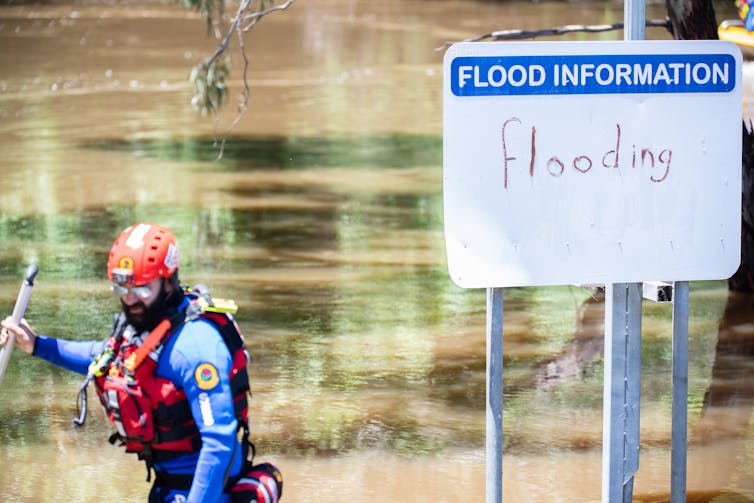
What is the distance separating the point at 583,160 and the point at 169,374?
5.26 feet

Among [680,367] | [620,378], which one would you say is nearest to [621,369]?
[620,378]

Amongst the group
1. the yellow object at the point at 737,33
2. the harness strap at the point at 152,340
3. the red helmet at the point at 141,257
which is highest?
the yellow object at the point at 737,33

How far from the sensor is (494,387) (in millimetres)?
4852

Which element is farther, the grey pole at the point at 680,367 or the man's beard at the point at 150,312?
the grey pole at the point at 680,367

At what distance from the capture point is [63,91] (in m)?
23.9

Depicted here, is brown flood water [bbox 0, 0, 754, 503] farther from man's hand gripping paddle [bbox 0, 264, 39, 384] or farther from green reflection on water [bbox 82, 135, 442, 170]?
man's hand gripping paddle [bbox 0, 264, 39, 384]

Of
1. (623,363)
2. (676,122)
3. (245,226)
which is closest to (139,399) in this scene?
(623,363)

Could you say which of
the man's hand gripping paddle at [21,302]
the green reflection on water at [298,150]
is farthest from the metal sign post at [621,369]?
the green reflection on water at [298,150]

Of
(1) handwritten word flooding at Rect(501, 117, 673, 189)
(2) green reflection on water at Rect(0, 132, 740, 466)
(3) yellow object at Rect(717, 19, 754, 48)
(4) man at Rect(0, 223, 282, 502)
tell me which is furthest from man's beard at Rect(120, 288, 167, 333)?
(3) yellow object at Rect(717, 19, 754, 48)

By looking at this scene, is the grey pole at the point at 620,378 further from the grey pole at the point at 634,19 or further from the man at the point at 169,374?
the man at the point at 169,374

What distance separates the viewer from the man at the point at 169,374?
4355 mm

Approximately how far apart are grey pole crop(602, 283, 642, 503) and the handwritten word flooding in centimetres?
42

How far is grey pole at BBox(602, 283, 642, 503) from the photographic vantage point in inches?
199

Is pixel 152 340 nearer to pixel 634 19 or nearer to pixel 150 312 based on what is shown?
pixel 150 312
